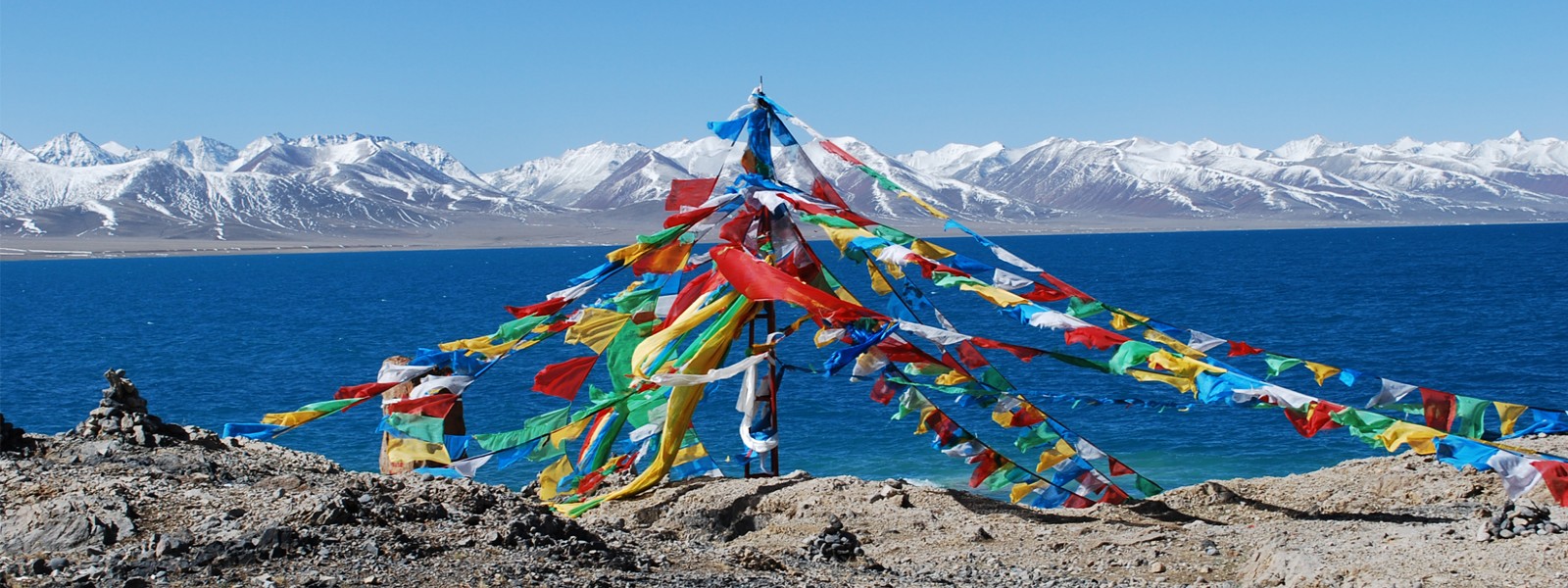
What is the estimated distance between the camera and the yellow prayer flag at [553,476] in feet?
49.5

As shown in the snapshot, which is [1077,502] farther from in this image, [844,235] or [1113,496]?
[844,235]

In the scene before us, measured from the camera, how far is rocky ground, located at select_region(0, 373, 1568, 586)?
30.5ft

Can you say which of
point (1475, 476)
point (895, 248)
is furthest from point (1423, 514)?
point (895, 248)

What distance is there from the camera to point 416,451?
14.9 meters

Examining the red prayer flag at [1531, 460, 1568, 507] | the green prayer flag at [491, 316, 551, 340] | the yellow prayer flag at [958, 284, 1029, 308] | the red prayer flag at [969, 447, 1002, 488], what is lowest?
the red prayer flag at [969, 447, 1002, 488]

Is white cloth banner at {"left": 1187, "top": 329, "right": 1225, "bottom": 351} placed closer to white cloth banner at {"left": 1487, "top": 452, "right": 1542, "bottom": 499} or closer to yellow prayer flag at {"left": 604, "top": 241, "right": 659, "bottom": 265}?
white cloth banner at {"left": 1487, "top": 452, "right": 1542, "bottom": 499}

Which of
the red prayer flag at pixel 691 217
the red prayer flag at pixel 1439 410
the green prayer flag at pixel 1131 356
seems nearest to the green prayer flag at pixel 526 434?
the red prayer flag at pixel 691 217

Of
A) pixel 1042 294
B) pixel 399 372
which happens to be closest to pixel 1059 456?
pixel 1042 294

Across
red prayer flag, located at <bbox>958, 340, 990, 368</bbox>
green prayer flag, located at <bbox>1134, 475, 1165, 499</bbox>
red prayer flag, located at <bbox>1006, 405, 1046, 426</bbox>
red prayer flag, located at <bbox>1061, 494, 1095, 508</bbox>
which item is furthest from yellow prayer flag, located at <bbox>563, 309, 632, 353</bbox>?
green prayer flag, located at <bbox>1134, 475, 1165, 499</bbox>

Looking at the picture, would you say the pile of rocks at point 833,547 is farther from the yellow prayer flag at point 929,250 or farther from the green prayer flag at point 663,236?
the green prayer flag at point 663,236

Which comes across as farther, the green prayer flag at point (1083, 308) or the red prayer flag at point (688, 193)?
the red prayer flag at point (688, 193)

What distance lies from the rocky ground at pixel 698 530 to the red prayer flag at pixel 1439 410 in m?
0.82

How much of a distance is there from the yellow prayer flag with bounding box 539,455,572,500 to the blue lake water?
7.79 metres

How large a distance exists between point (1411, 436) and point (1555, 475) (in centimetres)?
104
